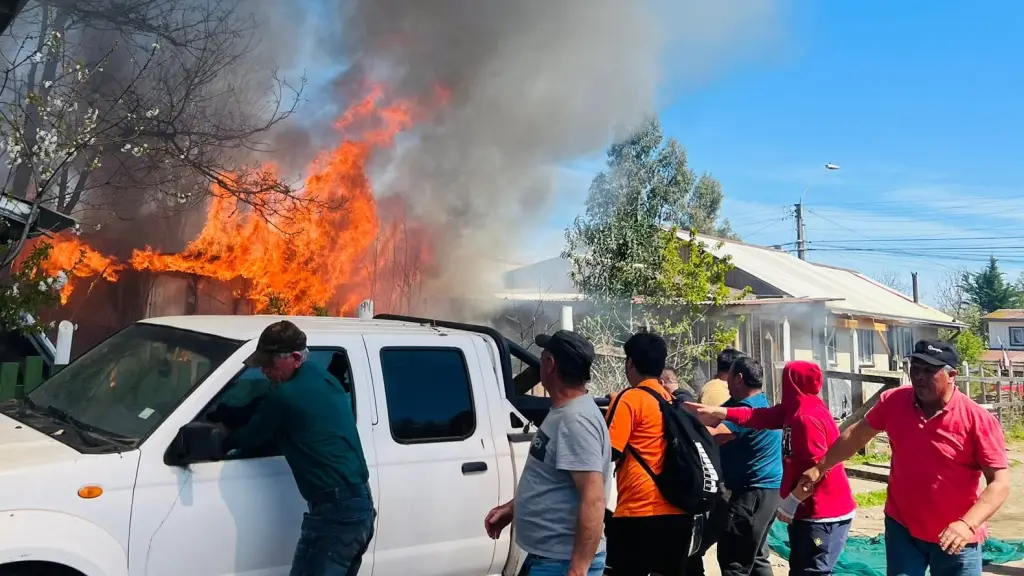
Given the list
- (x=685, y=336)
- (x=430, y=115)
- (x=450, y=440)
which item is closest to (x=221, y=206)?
(x=430, y=115)

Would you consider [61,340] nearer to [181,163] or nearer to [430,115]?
[181,163]

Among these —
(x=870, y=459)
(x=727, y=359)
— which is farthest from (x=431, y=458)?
(x=870, y=459)

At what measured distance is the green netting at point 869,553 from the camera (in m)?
6.26

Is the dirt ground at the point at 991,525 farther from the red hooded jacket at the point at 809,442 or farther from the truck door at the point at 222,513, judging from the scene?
the truck door at the point at 222,513

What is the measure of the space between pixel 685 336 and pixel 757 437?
9.75 m

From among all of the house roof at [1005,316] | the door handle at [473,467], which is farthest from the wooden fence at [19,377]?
the house roof at [1005,316]

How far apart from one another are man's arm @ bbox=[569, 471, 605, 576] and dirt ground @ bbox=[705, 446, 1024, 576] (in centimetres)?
379

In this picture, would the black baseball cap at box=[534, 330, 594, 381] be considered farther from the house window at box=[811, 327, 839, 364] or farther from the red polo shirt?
the house window at box=[811, 327, 839, 364]

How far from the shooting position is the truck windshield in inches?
135

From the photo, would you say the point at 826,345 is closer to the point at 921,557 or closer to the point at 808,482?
the point at 808,482

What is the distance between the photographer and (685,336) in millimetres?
14680

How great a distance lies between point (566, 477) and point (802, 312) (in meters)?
16.6

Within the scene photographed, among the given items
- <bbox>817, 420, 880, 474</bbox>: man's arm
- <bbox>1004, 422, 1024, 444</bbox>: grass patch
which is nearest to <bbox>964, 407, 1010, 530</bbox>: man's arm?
<bbox>817, 420, 880, 474</bbox>: man's arm

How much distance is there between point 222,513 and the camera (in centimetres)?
326
